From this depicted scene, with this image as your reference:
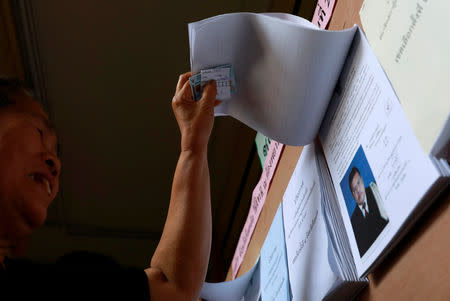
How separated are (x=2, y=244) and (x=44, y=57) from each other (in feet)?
4.46

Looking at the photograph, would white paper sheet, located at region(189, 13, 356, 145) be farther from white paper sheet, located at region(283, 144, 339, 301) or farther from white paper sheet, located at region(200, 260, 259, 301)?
white paper sheet, located at region(200, 260, 259, 301)

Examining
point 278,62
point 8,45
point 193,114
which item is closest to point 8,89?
point 193,114

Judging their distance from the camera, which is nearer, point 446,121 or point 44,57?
point 446,121

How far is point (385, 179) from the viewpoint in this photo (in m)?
0.41

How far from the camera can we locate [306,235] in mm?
583

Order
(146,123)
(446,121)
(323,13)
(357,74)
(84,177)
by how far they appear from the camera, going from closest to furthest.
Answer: (446,121) → (357,74) → (323,13) → (146,123) → (84,177)

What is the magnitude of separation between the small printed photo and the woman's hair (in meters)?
0.49

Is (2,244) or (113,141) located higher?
(2,244)

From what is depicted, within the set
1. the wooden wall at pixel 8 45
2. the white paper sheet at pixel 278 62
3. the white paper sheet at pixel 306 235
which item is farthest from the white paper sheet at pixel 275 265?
the wooden wall at pixel 8 45

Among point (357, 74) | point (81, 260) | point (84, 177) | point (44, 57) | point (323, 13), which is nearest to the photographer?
point (357, 74)

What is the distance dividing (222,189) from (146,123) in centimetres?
53

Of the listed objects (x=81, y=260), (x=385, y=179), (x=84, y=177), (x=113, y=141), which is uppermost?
(x=385, y=179)

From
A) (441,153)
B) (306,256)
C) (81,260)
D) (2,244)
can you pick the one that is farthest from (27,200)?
(441,153)

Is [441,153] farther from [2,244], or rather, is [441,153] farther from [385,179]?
[2,244]
